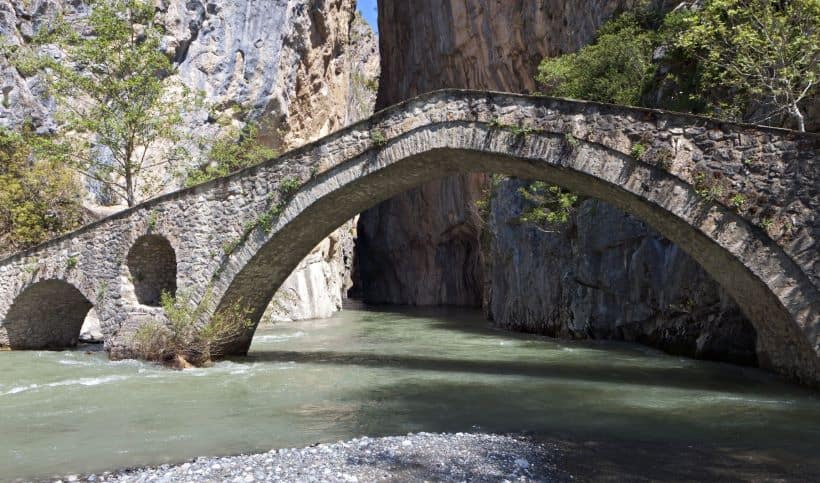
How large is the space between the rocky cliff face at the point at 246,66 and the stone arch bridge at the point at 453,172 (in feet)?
25.8

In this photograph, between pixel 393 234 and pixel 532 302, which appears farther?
pixel 393 234

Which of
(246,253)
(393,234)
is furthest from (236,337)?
(393,234)

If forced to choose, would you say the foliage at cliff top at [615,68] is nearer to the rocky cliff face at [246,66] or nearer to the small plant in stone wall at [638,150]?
the small plant in stone wall at [638,150]

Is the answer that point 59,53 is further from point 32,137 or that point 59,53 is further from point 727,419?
point 727,419

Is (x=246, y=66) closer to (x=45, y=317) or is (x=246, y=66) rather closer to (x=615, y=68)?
(x=45, y=317)

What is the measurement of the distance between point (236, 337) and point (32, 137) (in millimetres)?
8833

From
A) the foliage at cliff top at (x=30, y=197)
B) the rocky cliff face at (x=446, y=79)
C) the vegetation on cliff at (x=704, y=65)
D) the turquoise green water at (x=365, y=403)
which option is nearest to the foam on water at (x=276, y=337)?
the turquoise green water at (x=365, y=403)

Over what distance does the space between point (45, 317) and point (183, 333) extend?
456 centimetres

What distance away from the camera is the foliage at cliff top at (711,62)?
27.9 ft

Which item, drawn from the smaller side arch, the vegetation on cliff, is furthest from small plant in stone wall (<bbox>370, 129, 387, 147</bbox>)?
the smaller side arch

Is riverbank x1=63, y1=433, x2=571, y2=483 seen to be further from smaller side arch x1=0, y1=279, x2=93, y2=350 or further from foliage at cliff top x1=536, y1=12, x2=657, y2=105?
foliage at cliff top x1=536, y1=12, x2=657, y2=105

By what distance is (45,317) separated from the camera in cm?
1312

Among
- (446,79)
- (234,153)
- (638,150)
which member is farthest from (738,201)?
(446,79)

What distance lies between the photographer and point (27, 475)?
4609mm
